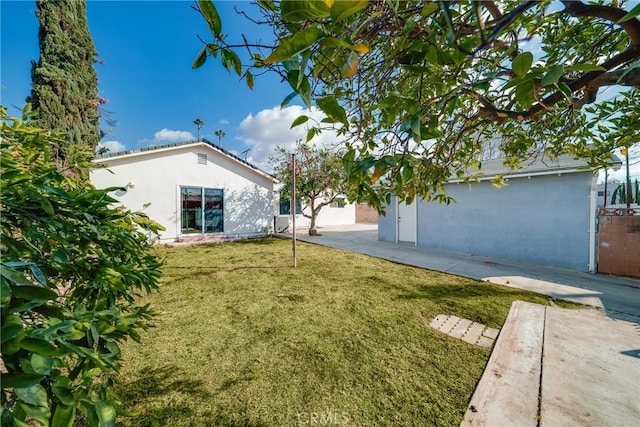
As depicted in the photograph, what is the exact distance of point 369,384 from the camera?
2.40 metres

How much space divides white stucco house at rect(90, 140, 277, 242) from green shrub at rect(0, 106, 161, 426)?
31.0 ft

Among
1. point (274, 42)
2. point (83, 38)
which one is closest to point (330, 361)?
point (274, 42)

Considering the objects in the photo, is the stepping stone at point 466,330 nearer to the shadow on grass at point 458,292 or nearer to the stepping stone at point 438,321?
the stepping stone at point 438,321

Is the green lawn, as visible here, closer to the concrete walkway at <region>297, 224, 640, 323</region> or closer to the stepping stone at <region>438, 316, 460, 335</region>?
the stepping stone at <region>438, 316, 460, 335</region>

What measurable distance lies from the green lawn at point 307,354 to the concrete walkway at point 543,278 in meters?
0.88

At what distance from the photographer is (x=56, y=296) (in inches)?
25.8

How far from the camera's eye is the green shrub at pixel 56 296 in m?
0.61

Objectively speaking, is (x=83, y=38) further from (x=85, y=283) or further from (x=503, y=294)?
(x=503, y=294)

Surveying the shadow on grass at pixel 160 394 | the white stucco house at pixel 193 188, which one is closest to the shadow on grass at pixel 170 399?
the shadow on grass at pixel 160 394

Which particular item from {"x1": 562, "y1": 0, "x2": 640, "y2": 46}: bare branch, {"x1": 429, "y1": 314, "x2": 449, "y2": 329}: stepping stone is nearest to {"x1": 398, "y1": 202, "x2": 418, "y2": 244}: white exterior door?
{"x1": 429, "y1": 314, "x2": 449, "y2": 329}: stepping stone

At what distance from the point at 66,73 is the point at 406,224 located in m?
16.8

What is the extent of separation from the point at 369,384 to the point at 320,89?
2704 millimetres

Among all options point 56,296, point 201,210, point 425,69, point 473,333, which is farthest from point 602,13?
point 201,210

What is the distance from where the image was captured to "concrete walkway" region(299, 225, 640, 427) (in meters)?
2.01
